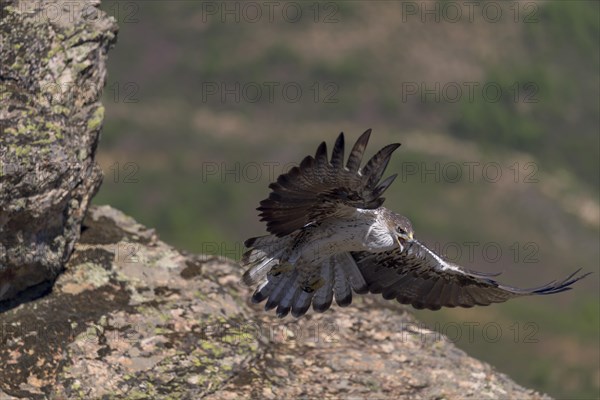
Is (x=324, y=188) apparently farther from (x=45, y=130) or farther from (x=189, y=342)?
(x=45, y=130)

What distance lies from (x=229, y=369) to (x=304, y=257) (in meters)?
1.48

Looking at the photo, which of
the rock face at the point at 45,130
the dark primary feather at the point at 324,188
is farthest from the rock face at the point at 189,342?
the dark primary feather at the point at 324,188

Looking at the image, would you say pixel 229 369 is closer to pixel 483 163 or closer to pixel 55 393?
pixel 55 393

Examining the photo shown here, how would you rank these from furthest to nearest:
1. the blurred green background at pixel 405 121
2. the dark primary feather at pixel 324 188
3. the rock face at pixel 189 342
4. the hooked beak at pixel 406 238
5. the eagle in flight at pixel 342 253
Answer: the blurred green background at pixel 405 121 → the hooked beak at pixel 406 238 → the rock face at pixel 189 342 → the eagle in flight at pixel 342 253 → the dark primary feather at pixel 324 188

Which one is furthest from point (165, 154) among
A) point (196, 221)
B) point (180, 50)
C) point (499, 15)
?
point (499, 15)

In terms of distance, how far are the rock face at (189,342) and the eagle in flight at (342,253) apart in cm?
80

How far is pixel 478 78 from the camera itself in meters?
61.2

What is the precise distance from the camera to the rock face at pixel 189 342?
38.8ft

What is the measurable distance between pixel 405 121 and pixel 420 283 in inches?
1762

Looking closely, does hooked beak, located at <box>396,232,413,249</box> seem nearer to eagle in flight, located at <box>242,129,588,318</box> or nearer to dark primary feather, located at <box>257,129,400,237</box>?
eagle in flight, located at <box>242,129,588,318</box>

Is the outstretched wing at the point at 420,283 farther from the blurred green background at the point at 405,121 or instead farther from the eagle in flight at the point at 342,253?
the blurred green background at the point at 405,121

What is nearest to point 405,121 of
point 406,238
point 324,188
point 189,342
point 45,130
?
point 189,342

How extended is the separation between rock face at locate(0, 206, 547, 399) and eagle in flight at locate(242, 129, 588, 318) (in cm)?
80

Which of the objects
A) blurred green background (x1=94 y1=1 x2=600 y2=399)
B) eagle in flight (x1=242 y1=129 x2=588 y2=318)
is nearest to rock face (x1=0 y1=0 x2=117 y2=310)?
eagle in flight (x1=242 y1=129 x2=588 y2=318)
